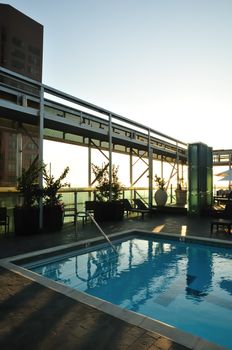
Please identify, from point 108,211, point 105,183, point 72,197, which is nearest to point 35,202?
point 72,197

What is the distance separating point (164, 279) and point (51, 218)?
13.2 feet

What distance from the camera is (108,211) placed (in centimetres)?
1003

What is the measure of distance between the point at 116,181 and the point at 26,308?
8.01 metres

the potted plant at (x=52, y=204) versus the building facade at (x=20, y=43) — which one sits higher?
the building facade at (x=20, y=43)

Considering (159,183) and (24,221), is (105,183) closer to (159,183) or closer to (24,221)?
(24,221)

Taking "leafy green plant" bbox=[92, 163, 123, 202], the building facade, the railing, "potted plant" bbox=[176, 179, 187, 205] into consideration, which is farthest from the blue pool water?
the building facade

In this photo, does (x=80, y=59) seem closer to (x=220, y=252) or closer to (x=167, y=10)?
(x=167, y=10)

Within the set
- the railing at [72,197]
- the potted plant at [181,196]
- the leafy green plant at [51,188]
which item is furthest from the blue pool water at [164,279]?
the potted plant at [181,196]

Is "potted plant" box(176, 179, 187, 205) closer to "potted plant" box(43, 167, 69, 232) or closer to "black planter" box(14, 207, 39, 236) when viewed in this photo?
"potted plant" box(43, 167, 69, 232)

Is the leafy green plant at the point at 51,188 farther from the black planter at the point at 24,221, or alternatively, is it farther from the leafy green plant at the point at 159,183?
the leafy green plant at the point at 159,183

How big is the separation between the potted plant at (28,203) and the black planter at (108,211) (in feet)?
9.10

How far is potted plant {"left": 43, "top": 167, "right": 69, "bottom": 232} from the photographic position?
25.5 ft

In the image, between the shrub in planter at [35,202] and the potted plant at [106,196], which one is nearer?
the shrub in planter at [35,202]

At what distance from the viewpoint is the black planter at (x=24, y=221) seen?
7.14 m
